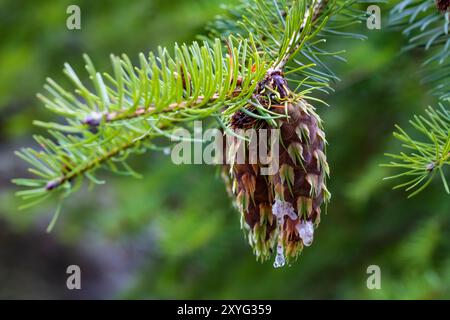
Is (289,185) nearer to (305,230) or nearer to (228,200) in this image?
(305,230)

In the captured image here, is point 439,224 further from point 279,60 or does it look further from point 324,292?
point 279,60

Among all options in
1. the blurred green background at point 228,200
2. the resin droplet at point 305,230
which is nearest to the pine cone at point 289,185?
the resin droplet at point 305,230

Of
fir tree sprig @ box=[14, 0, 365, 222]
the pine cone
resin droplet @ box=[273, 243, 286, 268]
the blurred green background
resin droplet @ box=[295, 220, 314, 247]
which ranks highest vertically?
the blurred green background

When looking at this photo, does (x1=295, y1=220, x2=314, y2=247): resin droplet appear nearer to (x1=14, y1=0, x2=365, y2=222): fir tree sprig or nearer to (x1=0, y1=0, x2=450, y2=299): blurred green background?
(x1=14, y1=0, x2=365, y2=222): fir tree sprig

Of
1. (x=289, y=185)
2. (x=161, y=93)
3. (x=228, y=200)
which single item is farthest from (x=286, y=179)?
→ (x=228, y=200)

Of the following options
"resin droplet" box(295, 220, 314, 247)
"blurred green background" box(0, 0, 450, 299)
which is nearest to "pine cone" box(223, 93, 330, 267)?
"resin droplet" box(295, 220, 314, 247)

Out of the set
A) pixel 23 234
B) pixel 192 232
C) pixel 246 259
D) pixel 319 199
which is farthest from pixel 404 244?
pixel 23 234

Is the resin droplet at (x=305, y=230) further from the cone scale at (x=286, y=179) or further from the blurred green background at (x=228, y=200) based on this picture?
the blurred green background at (x=228, y=200)
